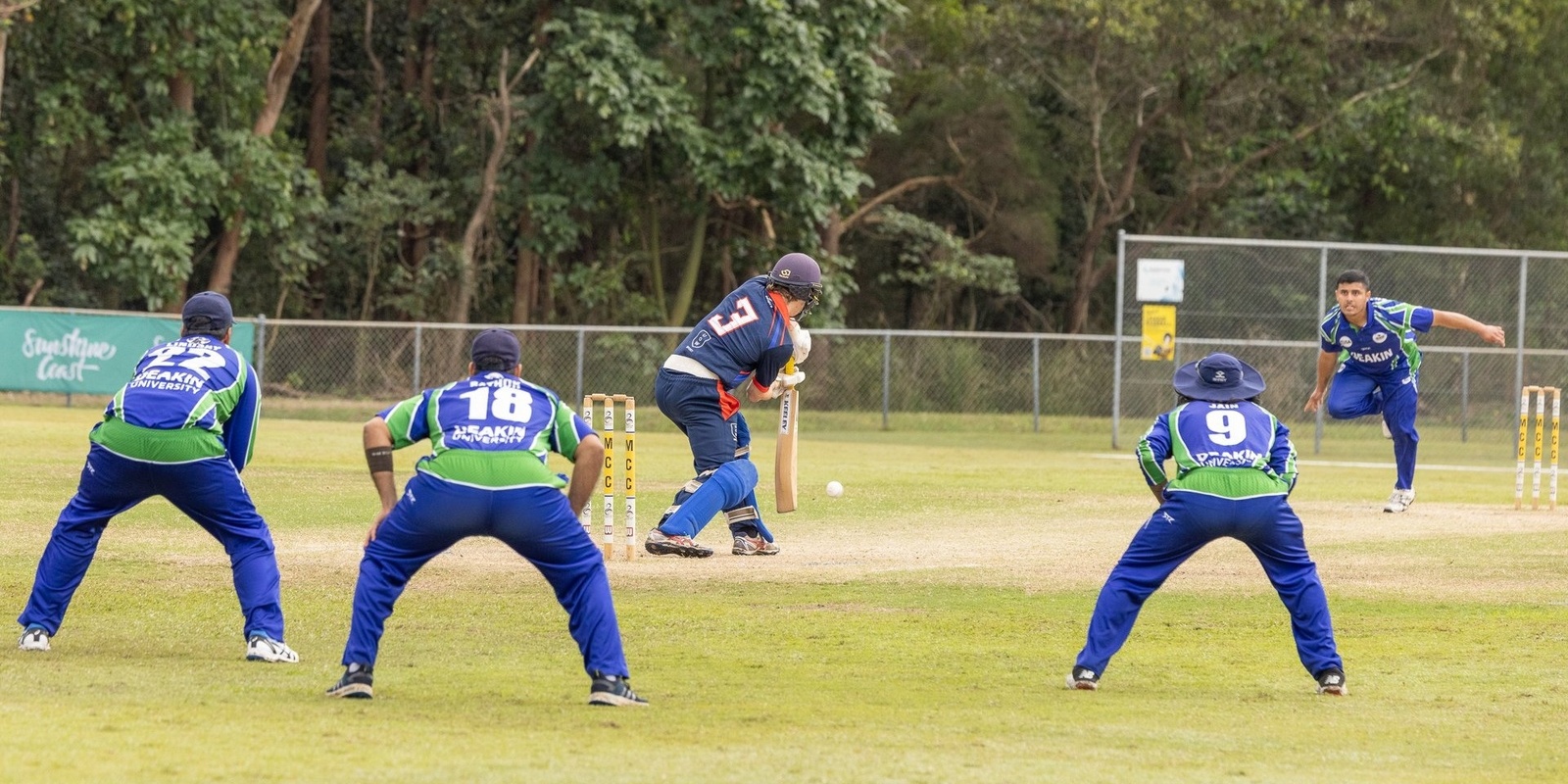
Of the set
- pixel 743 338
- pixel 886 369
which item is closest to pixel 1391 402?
pixel 743 338

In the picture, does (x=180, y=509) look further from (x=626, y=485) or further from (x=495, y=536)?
(x=626, y=485)

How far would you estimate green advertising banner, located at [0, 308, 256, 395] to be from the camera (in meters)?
27.3

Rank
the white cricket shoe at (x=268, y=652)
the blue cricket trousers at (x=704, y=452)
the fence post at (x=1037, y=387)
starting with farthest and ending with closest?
1. the fence post at (x=1037, y=387)
2. the blue cricket trousers at (x=704, y=452)
3. the white cricket shoe at (x=268, y=652)

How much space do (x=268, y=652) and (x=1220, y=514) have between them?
161 inches

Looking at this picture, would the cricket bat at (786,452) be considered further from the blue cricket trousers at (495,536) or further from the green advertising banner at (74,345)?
the green advertising banner at (74,345)

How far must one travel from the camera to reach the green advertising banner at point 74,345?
2728 cm

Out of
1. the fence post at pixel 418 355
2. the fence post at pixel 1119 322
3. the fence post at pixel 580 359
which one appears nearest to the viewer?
the fence post at pixel 1119 322

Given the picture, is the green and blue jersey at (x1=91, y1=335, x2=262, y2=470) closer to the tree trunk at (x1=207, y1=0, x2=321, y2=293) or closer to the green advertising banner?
the green advertising banner

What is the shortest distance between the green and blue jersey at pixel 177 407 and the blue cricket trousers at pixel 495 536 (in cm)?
133

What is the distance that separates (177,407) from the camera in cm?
769

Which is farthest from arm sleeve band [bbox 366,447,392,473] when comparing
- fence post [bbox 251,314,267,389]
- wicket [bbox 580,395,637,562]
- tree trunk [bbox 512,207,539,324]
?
tree trunk [bbox 512,207,539,324]

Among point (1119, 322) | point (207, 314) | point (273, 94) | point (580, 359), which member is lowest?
point (580, 359)

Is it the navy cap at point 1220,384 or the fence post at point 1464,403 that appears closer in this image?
the navy cap at point 1220,384

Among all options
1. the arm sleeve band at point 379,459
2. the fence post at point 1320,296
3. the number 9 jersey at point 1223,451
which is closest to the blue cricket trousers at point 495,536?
the arm sleeve band at point 379,459
